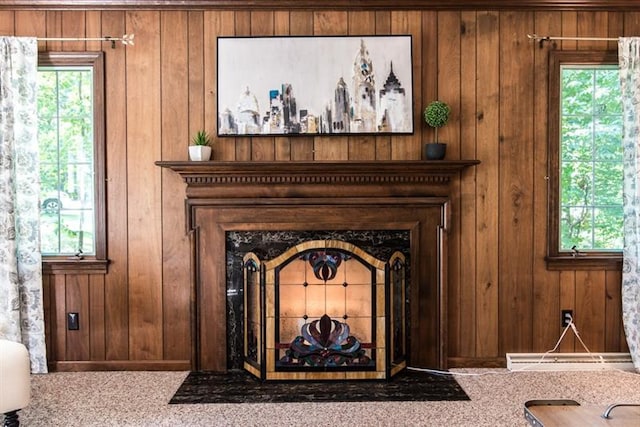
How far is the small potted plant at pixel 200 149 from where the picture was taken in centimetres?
A: 294

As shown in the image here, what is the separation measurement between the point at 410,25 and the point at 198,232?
6.58 ft

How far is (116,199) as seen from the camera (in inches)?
122

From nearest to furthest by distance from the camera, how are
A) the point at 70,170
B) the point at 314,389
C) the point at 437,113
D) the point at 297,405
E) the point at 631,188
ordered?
the point at 297,405
the point at 314,389
the point at 437,113
the point at 631,188
the point at 70,170

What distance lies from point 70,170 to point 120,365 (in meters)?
1.39

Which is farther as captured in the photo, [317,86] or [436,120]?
[317,86]

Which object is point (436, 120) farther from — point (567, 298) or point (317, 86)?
point (567, 298)

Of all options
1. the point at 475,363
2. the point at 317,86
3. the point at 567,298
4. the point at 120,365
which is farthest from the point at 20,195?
the point at 567,298

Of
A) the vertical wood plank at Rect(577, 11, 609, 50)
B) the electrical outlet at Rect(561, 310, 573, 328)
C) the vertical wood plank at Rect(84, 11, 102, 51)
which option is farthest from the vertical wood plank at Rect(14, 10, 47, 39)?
the electrical outlet at Rect(561, 310, 573, 328)

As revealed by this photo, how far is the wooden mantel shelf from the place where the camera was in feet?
9.44

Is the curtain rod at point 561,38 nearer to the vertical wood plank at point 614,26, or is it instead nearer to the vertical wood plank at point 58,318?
the vertical wood plank at point 614,26

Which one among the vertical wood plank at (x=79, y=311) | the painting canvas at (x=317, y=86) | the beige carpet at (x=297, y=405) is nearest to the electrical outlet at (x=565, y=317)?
the beige carpet at (x=297, y=405)

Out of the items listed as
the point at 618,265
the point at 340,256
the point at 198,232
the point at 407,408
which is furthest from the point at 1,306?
the point at 618,265

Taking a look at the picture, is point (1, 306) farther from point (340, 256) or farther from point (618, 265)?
point (618, 265)

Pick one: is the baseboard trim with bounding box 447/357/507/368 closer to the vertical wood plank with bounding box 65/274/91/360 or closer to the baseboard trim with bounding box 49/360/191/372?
the baseboard trim with bounding box 49/360/191/372
